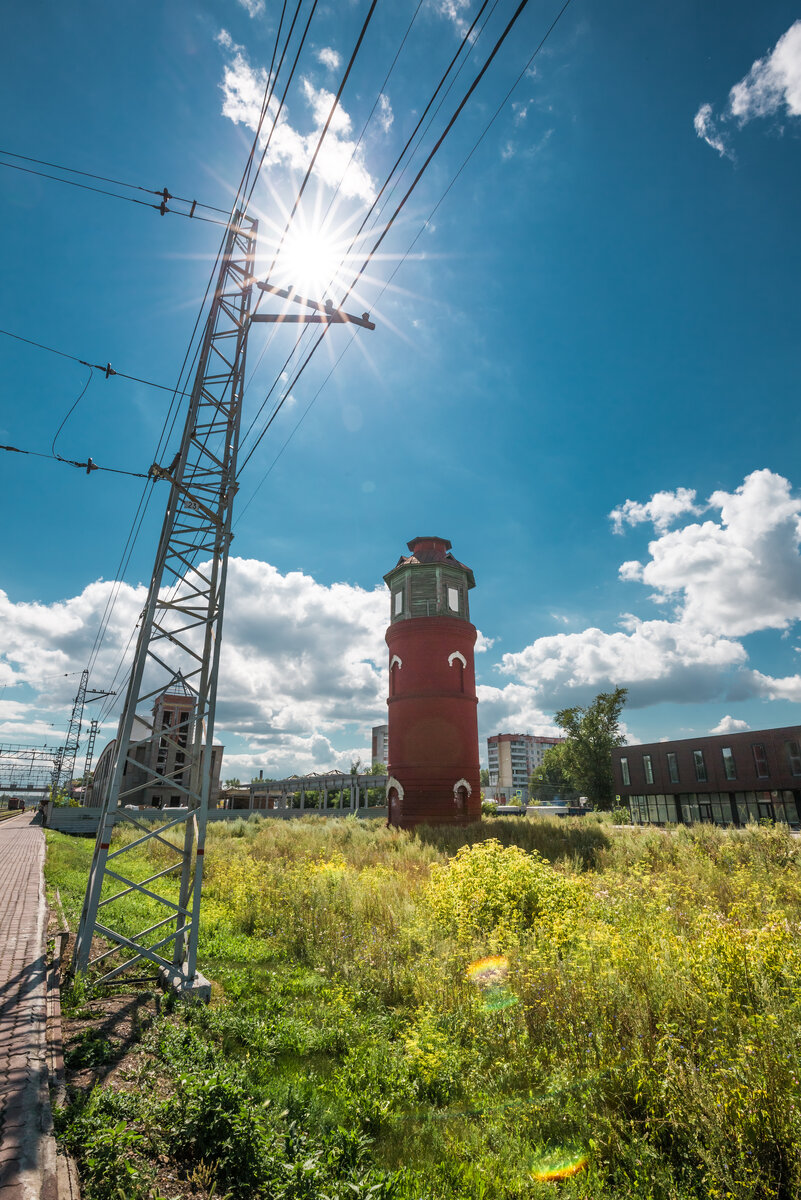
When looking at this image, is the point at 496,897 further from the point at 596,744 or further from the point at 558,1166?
the point at 596,744

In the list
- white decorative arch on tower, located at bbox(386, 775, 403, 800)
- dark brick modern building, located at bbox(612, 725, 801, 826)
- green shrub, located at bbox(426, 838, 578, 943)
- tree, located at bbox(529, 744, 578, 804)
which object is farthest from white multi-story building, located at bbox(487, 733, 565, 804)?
green shrub, located at bbox(426, 838, 578, 943)

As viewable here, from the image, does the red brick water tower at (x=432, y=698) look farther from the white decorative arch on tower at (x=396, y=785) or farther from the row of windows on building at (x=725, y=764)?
the row of windows on building at (x=725, y=764)

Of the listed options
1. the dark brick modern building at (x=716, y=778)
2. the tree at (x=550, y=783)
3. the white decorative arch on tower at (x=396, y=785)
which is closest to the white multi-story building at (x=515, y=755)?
the tree at (x=550, y=783)

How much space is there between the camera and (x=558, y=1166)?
3.71 meters

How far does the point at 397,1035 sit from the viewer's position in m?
5.90

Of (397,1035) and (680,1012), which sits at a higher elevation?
(680,1012)

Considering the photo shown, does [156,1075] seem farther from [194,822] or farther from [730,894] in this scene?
[730,894]

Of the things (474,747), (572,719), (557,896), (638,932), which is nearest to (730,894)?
(557,896)

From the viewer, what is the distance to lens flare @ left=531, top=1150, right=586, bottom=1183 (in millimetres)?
3609

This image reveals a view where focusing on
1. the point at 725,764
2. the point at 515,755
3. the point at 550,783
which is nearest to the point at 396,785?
the point at 725,764

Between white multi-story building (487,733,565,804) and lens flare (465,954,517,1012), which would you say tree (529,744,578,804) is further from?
lens flare (465,954,517,1012)

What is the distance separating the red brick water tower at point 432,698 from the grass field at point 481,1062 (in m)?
13.7

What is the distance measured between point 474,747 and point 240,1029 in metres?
18.7

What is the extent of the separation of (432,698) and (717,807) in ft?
91.6
